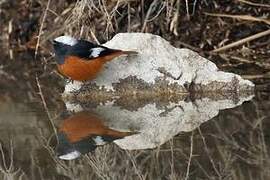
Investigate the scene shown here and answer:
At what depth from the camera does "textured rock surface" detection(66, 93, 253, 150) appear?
4.62m

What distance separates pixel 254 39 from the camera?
7.27 meters

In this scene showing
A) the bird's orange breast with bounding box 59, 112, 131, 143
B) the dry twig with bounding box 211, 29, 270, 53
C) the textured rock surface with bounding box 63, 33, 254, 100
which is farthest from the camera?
the dry twig with bounding box 211, 29, 270, 53

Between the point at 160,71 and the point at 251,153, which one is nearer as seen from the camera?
the point at 251,153

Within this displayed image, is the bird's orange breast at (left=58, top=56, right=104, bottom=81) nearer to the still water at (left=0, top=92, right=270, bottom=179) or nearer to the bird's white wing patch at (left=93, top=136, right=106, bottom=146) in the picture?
the still water at (left=0, top=92, right=270, bottom=179)

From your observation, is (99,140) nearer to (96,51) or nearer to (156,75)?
(96,51)

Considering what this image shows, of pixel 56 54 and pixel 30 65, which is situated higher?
pixel 56 54

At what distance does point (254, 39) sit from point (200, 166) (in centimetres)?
348

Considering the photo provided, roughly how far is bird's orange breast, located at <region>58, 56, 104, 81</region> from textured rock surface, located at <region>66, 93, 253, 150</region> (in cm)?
22

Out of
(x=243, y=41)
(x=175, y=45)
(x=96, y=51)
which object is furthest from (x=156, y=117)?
(x=175, y=45)

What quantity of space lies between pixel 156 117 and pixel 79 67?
31.7 inches

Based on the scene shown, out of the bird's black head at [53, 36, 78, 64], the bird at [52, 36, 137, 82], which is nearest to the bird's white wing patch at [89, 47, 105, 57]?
the bird at [52, 36, 137, 82]

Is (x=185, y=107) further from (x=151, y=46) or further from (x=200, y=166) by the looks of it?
(x=200, y=166)

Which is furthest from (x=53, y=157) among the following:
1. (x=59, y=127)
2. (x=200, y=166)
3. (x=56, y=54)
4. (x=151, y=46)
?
(x=151, y=46)

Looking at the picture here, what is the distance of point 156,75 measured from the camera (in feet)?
19.2
